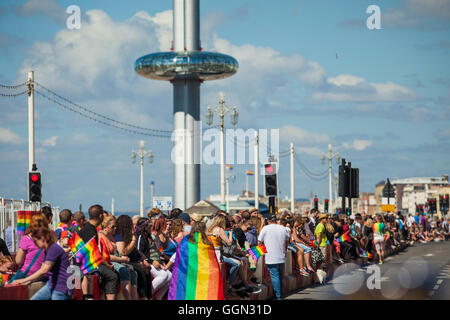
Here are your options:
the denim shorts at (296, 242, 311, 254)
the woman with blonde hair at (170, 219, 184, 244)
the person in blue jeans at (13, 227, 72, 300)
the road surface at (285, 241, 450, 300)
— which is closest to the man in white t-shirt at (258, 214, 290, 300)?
the road surface at (285, 241, 450, 300)

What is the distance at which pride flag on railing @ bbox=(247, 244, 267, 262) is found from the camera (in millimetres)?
16375

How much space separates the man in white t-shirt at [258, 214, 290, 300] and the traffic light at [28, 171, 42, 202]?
33.1ft

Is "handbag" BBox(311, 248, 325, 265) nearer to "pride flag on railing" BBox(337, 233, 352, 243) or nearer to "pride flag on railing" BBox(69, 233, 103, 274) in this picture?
"pride flag on railing" BBox(337, 233, 352, 243)

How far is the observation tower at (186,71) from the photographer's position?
73250mm

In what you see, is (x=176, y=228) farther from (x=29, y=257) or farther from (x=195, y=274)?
(x=29, y=257)

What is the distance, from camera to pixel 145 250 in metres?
13.0

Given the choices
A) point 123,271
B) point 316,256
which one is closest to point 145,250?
point 123,271

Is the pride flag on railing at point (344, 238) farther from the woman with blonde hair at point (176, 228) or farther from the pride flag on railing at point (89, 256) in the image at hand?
the pride flag on railing at point (89, 256)

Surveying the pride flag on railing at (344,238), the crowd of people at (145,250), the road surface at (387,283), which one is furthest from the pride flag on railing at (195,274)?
the pride flag on railing at (344,238)

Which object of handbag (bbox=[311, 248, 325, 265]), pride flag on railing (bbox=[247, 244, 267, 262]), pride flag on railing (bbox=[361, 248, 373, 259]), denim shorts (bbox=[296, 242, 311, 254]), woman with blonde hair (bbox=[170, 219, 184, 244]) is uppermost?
woman with blonde hair (bbox=[170, 219, 184, 244])

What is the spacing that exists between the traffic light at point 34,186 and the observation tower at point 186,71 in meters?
48.8
